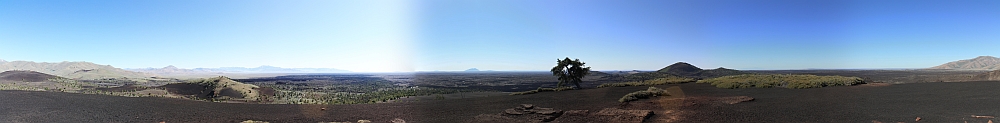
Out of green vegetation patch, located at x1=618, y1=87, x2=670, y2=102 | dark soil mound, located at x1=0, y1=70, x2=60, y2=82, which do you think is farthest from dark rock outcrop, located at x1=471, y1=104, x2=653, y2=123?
dark soil mound, located at x1=0, y1=70, x2=60, y2=82

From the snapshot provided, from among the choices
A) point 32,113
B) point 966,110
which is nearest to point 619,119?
point 966,110

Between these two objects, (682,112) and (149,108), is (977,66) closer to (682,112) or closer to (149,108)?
(682,112)

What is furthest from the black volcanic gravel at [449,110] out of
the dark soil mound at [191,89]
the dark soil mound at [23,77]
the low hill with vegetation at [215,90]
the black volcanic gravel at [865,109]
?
the dark soil mound at [23,77]

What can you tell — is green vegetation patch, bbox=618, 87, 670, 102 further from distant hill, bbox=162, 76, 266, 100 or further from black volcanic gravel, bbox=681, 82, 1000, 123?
distant hill, bbox=162, 76, 266, 100

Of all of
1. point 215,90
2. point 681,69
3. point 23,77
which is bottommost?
point 215,90

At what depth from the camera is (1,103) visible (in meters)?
14.8

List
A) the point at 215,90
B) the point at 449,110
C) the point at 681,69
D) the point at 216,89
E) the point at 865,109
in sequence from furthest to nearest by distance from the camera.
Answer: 1. the point at 681,69
2. the point at 216,89
3. the point at 215,90
4. the point at 449,110
5. the point at 865,109

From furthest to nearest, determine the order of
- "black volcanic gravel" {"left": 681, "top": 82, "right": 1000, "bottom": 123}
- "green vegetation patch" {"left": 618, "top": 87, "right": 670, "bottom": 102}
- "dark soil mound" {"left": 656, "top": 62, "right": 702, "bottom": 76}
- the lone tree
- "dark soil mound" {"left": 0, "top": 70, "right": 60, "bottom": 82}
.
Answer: "dark soil mound" {"left": 656, "top": 62, "right": 702, "bottom": 76}, "dark soil mound" {"left": 0, "top": 70, "right": 60, "bottom": 82}, the lone tree, "green vegetation patch" {"left": 618, "top": 87, "right": 670, "bottom": 102}, "black volcanic gravel" {"left": 681, "top": 82, "right": 1000, "bottom": 123}

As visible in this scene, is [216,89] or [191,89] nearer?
[216,89]

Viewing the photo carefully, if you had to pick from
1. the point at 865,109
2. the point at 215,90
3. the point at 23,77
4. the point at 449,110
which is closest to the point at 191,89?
the point at 215,90

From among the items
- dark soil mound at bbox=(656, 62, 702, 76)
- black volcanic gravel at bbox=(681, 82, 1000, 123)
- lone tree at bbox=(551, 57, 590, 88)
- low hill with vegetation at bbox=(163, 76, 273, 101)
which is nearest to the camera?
black volcanic gravel at bbox=(681, 82, 1000, 123)

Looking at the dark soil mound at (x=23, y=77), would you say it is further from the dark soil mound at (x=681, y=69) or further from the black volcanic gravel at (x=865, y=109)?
the dark soil mound at (x=681, y=69)

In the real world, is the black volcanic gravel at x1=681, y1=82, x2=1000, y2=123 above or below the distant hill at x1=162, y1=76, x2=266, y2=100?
above

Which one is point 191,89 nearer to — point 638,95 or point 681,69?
point 638,95
